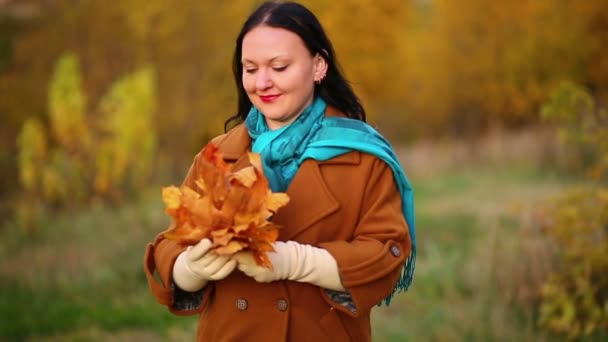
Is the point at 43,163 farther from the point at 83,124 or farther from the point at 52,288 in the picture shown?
the point at 52,288

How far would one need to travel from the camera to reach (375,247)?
7.85 ft

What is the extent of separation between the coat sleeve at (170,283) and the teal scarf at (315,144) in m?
0.23

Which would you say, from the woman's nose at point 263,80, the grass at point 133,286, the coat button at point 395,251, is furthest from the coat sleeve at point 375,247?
the grass at point 133,286

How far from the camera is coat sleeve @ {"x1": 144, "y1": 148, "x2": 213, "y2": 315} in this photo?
248cm

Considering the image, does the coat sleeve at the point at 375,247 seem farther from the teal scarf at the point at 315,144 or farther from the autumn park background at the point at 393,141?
the autumn park background at the point at 393,141

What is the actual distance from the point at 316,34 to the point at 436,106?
553 inches

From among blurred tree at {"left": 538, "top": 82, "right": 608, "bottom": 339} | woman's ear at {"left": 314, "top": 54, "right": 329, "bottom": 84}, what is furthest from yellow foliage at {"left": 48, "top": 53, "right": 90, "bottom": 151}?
woman's ear at {"left": 314, "top": 54, "right": 329, "bottom": 84}

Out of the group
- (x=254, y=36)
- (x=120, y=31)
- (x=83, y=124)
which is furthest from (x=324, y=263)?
(x=120, y=31)

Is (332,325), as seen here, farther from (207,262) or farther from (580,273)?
(580,273)

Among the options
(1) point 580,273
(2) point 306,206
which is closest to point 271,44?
(2) point 306,206

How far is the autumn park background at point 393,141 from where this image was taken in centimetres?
495

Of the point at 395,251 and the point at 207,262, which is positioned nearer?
the point at 207,262

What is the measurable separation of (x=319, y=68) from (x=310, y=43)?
96 millimetres

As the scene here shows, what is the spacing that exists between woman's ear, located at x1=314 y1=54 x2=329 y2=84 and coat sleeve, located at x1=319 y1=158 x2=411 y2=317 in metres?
0.30
